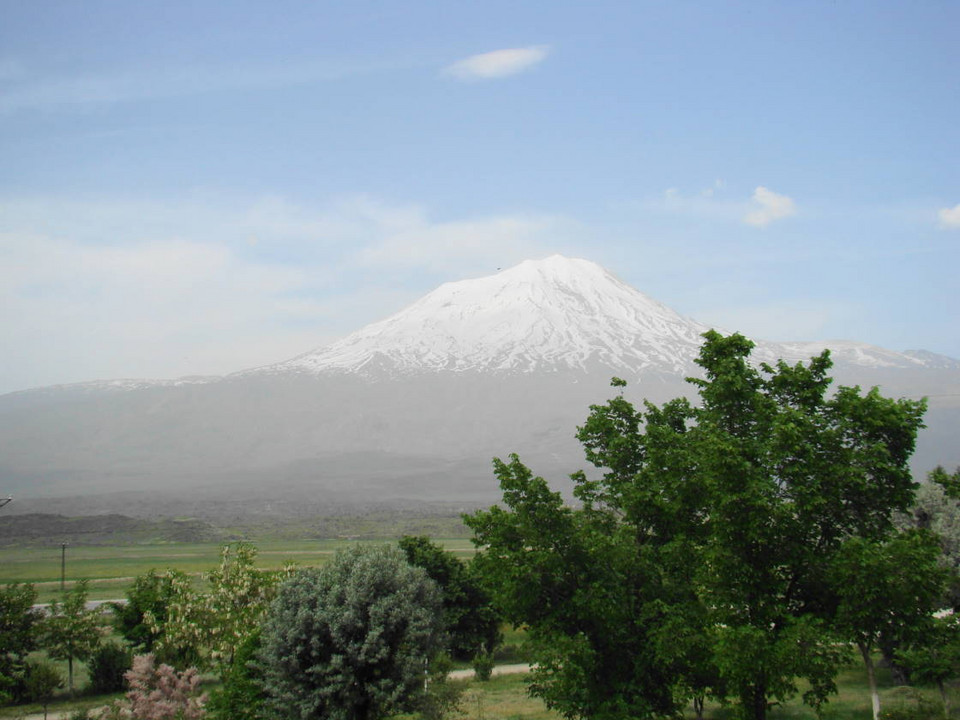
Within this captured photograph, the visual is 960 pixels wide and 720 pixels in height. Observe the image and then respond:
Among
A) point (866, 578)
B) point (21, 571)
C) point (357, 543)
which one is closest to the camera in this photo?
point (866, 578)

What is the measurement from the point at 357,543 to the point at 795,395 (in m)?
12.1

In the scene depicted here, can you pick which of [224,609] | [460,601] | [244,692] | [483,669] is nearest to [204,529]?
[460,601]

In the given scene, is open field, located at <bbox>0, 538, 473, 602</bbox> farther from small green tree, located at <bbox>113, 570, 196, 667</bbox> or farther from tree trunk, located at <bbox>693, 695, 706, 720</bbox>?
Result: tree trunk, located at <bbox>693, 695, 706, 720</bbox>

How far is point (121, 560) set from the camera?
102875 mm

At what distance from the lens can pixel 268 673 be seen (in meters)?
20.3

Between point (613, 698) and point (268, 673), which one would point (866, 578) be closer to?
point (613, 698)

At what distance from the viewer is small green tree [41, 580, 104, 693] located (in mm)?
33969

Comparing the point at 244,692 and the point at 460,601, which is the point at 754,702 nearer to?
the point at 244,692

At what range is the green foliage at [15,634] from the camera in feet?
106

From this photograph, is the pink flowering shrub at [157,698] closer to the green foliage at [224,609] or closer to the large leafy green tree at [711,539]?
the green foliage at [224,609]

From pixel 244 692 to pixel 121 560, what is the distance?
91.5 meters

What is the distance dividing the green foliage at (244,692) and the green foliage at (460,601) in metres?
18.4

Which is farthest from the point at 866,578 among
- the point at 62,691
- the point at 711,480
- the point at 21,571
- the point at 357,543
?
the point at 21,571

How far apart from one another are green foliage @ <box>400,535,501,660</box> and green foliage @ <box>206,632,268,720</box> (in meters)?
18.4
